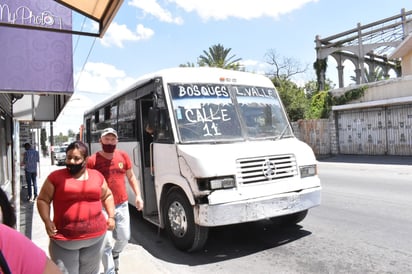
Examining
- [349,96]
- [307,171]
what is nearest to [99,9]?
[307,171]

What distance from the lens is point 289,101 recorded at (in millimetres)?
33812

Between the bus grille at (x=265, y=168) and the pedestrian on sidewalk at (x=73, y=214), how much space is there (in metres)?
2.24

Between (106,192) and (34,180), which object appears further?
(34,180)

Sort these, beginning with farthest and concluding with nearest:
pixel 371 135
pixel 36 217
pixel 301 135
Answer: pixel 301 135
pixel 371 135
pixel 36 217

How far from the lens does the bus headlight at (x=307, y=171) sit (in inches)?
227

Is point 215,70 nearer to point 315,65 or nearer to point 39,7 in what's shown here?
point 39,7

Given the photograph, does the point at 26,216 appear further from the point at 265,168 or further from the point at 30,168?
the point at 265,168

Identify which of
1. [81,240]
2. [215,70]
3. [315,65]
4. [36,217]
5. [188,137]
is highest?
[315,65]

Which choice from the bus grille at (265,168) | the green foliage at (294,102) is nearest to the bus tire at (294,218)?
the bus grille at (265,168)

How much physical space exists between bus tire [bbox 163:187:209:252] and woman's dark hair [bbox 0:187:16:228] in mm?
3764

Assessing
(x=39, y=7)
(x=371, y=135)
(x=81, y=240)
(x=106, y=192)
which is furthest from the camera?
(x=371, y=135)

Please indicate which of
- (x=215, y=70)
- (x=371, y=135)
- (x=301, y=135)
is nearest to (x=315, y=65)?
(x=301, y=135)

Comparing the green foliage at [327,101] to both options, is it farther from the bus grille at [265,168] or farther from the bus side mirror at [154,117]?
the bus side mirror at [154,117]

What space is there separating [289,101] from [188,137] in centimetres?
2943
